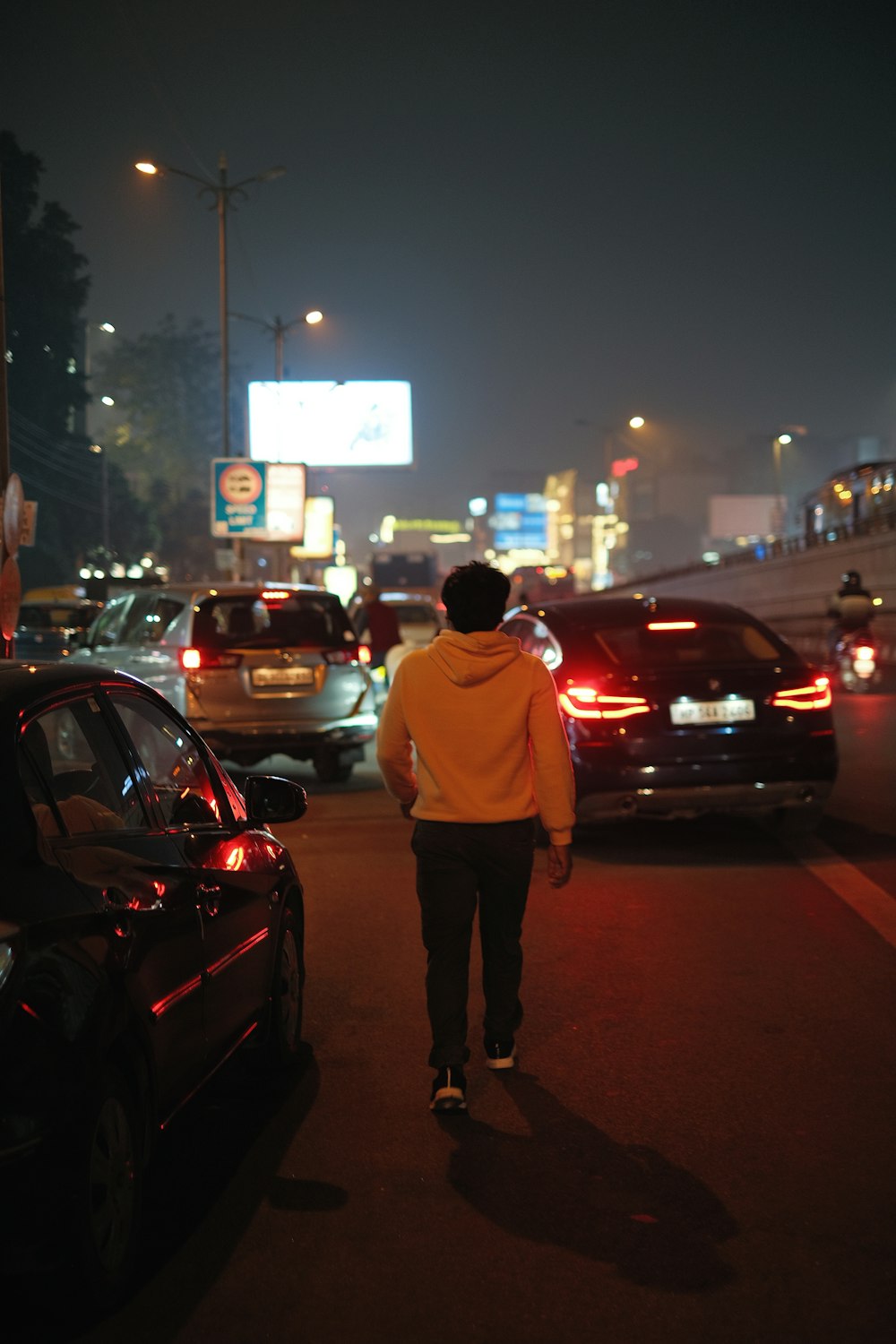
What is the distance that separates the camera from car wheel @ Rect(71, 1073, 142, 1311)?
3277mm

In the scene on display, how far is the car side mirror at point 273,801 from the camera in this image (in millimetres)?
5230

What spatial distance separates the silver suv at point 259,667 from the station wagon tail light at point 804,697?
513cm

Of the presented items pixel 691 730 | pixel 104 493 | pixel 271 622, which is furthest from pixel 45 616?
pixel 104 493

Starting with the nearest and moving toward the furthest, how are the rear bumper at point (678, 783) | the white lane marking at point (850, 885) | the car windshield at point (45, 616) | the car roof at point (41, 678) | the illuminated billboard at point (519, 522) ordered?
the car roof at point (41, 678)
the white lane marking at point (850, 885)
the rear bumper at point (678, 783)
the car windshield at point (45, 616)
the illuminated billboard at point (519, 522)

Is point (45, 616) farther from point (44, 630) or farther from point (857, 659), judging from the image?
point (857, 659)

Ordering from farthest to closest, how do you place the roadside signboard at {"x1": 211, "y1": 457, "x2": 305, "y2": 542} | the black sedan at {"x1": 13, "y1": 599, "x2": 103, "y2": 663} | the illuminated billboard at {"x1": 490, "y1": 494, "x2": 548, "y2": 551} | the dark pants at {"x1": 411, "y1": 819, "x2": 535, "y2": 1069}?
the illuminated billboard at {"x1": 490, "y1": 494, "x2": 548, "y2": 551}, the roadside signboard at {"x1": 211, "y1": 457, "x2": 305, "y2": 542}, the black sedan at {"x1": 13, "y1": 599, "x2": 103, "y2": 663}, the dark pants at {"x1": 411, "y1": 819, "x2": 535, "y2": 1069}

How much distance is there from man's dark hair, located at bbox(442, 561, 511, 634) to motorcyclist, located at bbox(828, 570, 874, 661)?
1992cm

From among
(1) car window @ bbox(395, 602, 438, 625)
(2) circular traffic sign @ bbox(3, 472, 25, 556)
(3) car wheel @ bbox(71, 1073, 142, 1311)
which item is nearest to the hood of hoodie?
(3) car wheel @ bbox(71, 1073, 142, 1311)

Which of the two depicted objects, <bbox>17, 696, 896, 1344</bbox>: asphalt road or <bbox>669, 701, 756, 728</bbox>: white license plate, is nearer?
<bbox>17, 696, 896, 1344</bbox>: asphalt road

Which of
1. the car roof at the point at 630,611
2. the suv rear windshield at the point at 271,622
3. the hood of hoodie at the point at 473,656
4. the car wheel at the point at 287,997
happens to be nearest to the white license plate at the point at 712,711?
the car roof at the point at 630,611

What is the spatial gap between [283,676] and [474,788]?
921cm

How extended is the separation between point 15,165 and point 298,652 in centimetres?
4813

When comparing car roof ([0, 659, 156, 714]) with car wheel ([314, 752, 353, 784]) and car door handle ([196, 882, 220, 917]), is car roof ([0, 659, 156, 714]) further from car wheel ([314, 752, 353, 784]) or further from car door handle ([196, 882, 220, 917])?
car wheel ([314, 752, 353, 784])

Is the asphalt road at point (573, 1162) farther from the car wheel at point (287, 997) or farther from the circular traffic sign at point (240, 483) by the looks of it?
the circular traffic sign at point (240, 483)
